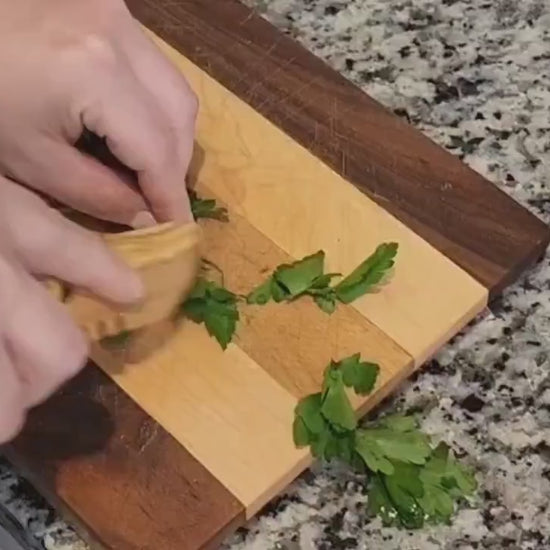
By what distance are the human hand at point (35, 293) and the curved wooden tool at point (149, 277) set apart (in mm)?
55

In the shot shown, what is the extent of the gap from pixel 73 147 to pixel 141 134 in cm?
6

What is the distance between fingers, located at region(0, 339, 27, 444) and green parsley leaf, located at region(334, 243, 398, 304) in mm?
331

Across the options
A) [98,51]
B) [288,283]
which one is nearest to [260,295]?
[288,283]

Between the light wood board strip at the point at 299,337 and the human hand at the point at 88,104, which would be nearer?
the human hand at the point at 88,104

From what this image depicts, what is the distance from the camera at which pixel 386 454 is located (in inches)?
39.5

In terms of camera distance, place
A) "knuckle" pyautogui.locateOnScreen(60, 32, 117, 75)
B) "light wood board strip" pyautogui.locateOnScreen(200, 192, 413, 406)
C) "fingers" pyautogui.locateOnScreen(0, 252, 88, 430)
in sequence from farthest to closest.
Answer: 1. "light wood board strip" pyautogui.locateOnScreen(200, 192, 413, 406)
2. "knuckle" pyautogui.locateOnScreen(60, 32, 117, 75)
3. "fingers" pyautogui.locateOnScreen(0, 252, 88, 430)

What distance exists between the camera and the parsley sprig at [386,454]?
0.99 m

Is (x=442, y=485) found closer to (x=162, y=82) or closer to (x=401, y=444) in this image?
(x=401, y=444)

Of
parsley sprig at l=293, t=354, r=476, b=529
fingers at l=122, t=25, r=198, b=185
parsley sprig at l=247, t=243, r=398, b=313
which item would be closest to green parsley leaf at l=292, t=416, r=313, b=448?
parsley sprig at l=293, t=354, r=476, b=529

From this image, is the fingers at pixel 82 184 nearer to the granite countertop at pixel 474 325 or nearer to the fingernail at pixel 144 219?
the fingernail at pixel 144 219

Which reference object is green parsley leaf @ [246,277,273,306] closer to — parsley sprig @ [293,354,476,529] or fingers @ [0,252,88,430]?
parsley sprig @ [293,354,476,529]

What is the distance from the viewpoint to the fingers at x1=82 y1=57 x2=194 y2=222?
Result: 95 centimetres

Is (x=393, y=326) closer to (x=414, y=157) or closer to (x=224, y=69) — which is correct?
(x=414, y=157)

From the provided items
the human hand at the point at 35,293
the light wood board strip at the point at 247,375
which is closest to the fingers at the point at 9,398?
the human hand at the point at 35,293
